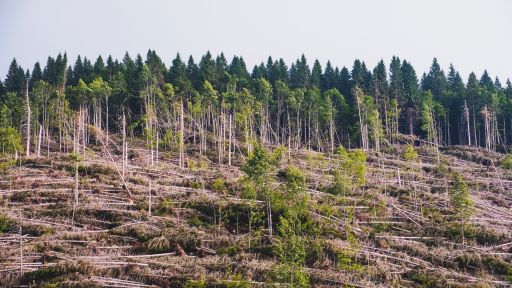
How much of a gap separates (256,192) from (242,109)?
30.6 metres

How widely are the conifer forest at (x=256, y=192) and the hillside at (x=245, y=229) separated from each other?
12cm

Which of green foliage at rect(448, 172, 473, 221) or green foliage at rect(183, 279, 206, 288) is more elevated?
green foliage at rect(448, 172, 473, 221)

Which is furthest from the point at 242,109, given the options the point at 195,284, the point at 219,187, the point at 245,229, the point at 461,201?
the point at 195,284

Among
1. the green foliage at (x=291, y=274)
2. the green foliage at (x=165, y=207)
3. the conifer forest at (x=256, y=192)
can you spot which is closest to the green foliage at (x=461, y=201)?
the conifer forest at (x=256, y=192)

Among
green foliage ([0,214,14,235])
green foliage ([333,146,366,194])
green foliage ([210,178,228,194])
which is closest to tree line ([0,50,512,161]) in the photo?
green foliage ([210,178,228,194])

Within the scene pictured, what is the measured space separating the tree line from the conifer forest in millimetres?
386

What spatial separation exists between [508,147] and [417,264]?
4972cm

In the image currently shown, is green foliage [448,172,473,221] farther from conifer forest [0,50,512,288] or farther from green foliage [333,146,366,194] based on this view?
green foliage [333,146,366,194]

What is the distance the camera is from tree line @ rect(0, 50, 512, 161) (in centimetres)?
6094

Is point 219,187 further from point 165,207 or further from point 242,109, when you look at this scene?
point 242,109

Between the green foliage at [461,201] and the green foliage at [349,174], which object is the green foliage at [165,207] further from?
the green foliage at [461,201]

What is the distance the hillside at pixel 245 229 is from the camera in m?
23.2

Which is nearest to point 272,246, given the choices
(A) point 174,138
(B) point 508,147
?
(A) point 174,138

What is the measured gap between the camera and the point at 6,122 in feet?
177
